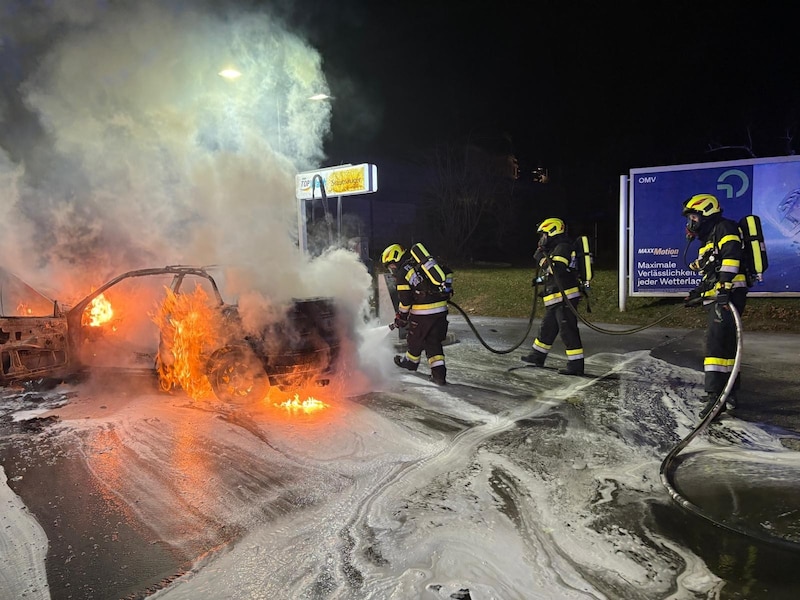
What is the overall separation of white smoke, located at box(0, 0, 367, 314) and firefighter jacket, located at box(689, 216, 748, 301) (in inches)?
149

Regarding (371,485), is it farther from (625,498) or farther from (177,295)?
(177,295)

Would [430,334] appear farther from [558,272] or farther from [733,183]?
[733,183]

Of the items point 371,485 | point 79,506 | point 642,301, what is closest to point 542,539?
point 371,485

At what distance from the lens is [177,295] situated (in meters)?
6.82

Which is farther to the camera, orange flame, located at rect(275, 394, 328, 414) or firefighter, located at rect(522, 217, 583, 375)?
firefighter, located at rect(522, 217, 583, 375)

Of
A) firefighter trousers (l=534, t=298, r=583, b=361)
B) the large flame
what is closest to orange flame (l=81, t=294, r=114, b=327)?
the large flame

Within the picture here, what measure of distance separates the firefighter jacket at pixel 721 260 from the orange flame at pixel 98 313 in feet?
24.0

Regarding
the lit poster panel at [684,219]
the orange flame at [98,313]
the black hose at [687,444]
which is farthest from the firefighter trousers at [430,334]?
the lit poster panel at [684,219]

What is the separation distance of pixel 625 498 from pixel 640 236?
32.0ft

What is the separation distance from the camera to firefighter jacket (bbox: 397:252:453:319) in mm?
6953

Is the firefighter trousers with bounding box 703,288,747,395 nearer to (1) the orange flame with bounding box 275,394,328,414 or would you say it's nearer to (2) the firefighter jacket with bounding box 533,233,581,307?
(2) the firefighter jacket with bounding box 533,233,581,307

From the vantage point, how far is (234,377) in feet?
20.7

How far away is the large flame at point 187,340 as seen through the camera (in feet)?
20.8

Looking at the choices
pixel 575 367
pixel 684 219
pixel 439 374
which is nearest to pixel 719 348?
pixel 575 367
